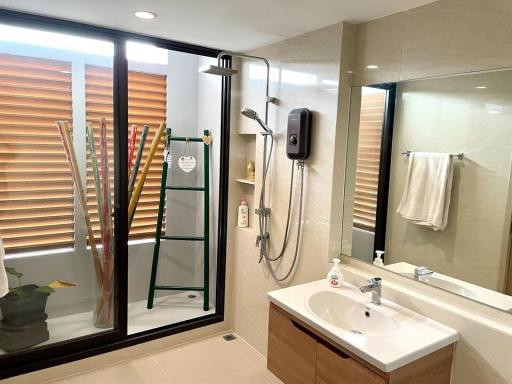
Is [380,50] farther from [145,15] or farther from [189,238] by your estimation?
[189,238]

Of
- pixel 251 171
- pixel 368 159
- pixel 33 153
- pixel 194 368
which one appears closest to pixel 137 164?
pixel 33 153

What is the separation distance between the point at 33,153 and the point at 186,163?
119cm

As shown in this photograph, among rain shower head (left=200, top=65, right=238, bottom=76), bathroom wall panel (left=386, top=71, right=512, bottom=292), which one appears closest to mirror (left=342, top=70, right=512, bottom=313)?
bathroom wall panel (left=386, top=71, right=512, bottom=292)

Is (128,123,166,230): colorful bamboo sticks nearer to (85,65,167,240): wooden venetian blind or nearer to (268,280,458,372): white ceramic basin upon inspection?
(85,65,167,240): wooden venetian blind

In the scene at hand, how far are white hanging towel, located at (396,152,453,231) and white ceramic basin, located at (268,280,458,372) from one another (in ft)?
1.52

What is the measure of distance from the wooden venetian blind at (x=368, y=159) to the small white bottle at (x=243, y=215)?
1051 millimetres

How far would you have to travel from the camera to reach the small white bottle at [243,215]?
302cm

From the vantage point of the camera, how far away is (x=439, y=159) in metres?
1.80

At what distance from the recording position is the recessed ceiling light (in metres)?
2.03

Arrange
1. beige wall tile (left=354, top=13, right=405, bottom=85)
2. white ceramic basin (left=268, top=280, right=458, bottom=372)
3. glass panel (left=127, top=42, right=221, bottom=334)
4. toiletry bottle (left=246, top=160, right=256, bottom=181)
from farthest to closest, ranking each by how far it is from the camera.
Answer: glass panel (left=127, top=42, right=221, bottom=334)
toiletry bottle (left=246, top=160, right=256, bottom=181)
beige wall tile (left=354, top=13, right=405, bottom=85)
white ceramic basin (left=268, top=280, right=458, bottom=372)

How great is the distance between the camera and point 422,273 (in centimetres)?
187

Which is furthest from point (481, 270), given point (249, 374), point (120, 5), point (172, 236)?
point (172, 236)

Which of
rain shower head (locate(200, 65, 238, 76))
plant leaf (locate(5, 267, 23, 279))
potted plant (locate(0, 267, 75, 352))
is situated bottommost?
potted plant (locate(0, 267, 75, 352))

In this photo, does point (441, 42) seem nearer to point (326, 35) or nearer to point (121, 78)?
point (326, 35)
